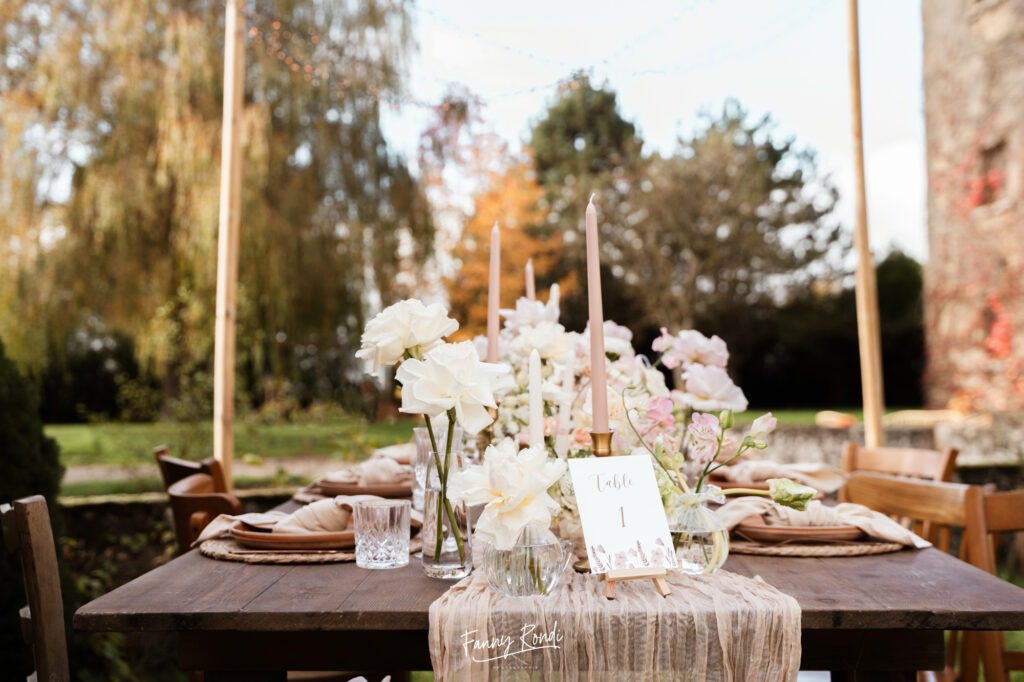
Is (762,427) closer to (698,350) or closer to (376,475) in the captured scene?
(698,350)

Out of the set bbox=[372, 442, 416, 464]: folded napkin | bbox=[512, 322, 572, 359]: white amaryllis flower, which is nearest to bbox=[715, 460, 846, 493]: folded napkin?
bbox=[512, 322, 572, 359]: white amaryllis flower

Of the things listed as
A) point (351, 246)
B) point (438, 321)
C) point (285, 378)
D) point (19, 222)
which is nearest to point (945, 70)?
point (351, 246)

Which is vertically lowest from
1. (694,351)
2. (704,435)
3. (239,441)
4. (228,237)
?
(239,441)

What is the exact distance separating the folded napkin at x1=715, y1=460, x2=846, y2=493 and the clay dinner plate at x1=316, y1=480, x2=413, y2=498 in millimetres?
693

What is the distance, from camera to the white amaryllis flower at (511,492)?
3.47 ft

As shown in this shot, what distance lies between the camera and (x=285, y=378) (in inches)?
267

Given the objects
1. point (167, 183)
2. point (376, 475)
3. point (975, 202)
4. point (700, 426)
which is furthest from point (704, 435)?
point (975, 202)

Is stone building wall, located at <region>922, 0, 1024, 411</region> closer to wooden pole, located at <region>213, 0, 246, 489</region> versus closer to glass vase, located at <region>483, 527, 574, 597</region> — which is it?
wooden pole, located at <region>213, 0, 246, 489</region>

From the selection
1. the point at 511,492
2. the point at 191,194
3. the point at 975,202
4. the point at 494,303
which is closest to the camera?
the point at 511,492

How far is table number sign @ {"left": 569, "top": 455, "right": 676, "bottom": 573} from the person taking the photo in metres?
1.12

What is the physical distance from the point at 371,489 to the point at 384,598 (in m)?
0.86

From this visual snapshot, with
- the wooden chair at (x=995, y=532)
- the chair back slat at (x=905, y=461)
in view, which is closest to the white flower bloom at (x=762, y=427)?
the wooden chair at (x=995, y=532)

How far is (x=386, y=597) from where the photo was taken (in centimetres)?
116

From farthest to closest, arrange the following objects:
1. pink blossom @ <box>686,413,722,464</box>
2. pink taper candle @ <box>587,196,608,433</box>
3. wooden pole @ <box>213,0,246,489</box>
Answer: wooden pole @ <box>213,0,246,489</box> → pink blossom @ <box>686,413,722,464</box> → pink taper candle @ <box>587,196,608,433</box>
